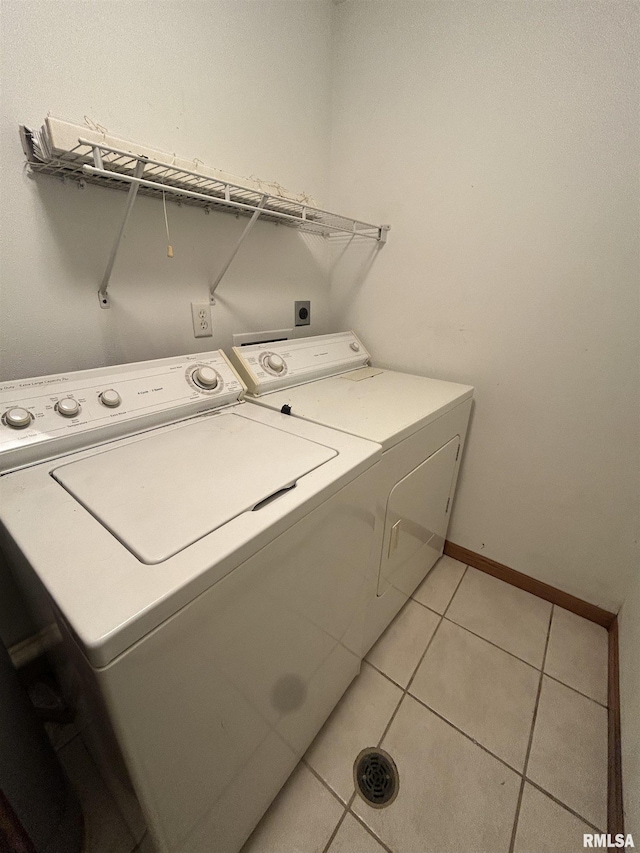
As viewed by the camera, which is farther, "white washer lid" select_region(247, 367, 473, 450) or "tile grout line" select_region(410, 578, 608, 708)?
"tile grout line" select_region(410, 578, 608, 708)

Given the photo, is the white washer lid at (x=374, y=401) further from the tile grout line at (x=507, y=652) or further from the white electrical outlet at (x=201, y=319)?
the tile grout line at (x=507, y=652)

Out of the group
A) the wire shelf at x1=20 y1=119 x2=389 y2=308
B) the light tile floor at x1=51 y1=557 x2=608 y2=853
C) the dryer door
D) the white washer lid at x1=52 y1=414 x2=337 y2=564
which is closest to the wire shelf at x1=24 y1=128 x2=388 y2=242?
the wire shelf at x1=20 y1=119 x2=389 y2=308

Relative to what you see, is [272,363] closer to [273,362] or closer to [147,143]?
[273,362]

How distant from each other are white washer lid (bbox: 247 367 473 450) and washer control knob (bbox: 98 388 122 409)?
42 centimetres

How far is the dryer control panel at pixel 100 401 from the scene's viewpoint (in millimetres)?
817

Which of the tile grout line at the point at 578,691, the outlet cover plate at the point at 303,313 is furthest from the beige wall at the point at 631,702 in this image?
the outlet cover plate at the point at 303,313

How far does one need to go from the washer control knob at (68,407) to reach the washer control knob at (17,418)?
7cm

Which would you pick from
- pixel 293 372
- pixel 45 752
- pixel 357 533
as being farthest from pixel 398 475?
pixel 45 752

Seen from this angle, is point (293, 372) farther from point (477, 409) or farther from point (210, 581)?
point (210, 581)

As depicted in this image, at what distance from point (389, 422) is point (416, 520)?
499mm

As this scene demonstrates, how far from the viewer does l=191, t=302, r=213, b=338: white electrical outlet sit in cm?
137

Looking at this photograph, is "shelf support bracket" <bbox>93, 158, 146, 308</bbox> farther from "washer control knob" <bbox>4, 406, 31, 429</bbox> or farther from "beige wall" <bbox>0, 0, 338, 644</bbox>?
"washer control knob" <bbox>4, 406, 31, 429</bbox>

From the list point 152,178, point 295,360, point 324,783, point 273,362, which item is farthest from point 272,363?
point 324,783

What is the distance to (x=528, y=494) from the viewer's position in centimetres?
155
